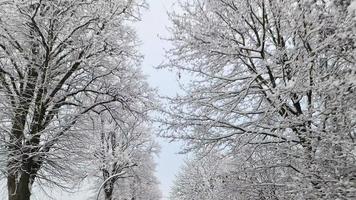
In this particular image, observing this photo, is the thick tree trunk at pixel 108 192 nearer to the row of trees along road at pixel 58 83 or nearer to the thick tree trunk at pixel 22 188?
the row of trees along road at pixel 58 83

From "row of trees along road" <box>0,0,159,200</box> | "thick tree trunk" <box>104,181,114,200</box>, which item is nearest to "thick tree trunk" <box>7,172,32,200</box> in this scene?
"row of trees along road" <box>0,0,159,200</box>

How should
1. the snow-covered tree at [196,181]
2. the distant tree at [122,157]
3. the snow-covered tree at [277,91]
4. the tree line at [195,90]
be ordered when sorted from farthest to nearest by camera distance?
1. the snow-covered tree at [196,181]
2. the distant tree at [122,157]
3. the tree line at [195,90]
4. the snow-covered tree at [277,91]

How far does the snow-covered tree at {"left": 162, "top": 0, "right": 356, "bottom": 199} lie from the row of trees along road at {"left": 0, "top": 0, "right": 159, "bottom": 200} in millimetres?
1778

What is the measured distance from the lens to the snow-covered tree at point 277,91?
19.2 feet

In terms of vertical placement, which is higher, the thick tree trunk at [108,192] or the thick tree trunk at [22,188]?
the thick tree trunk at [108,192]

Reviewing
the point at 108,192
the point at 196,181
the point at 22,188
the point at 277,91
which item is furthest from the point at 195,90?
the point at 196,181

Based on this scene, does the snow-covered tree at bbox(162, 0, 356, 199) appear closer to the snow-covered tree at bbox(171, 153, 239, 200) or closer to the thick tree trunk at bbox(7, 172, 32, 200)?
the thick tree trunk at bbox(7, 172, 32, 200)

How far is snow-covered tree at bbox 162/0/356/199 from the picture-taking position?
5848 mm

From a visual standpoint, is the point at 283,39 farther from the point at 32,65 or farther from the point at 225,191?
the point at 32,65

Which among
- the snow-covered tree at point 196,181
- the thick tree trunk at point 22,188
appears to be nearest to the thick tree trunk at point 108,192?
the snow-covered tree at point 196,181

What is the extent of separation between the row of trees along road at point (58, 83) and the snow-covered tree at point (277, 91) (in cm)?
178

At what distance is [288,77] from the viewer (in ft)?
27.2

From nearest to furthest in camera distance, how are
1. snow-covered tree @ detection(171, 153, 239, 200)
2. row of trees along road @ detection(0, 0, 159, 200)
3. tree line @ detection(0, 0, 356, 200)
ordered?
tree line @ detection(0, 0, 356, 200) → row of trees along road @ detection(0, 0, 159, 200) → snow-covered tree @ detection(171, 153, 239, 200)

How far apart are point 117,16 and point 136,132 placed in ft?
53.9
